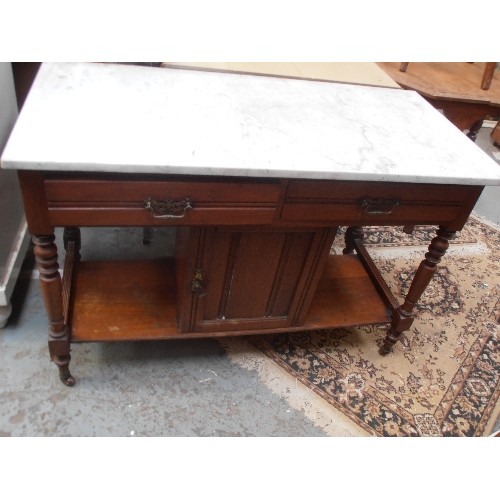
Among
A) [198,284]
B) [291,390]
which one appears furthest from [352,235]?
[198,284]

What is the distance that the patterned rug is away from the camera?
4.76 feet

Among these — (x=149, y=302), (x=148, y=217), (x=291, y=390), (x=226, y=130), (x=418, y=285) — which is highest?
(x=226, y=130)

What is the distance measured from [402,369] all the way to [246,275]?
73 centimetres

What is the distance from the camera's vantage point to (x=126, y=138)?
972 mm

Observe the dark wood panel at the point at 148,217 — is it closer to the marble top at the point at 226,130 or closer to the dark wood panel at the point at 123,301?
the marble top at the point at 226,130

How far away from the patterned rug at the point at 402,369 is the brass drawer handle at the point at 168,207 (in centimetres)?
68

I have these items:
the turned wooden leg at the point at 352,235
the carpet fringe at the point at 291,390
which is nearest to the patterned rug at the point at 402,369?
the carpet fringe at the point at 291,390

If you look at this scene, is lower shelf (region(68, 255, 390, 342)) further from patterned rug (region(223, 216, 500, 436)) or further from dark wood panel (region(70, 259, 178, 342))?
patterned rug (region(223, 216, 500, 436))

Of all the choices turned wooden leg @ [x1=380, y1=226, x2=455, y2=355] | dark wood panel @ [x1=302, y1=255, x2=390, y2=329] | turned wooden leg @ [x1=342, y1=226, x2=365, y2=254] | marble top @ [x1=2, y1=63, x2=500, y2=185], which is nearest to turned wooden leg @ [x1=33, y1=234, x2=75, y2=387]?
marble top @ [x1=2, y1=63, x2=500, y2=185]

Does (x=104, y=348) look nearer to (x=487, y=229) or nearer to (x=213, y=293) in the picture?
(x=213, y=293)

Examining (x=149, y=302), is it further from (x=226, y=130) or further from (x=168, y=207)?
(x=226, y=130)

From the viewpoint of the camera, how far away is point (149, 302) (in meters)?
1.42

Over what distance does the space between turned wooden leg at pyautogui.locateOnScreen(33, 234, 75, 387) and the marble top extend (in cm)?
24
